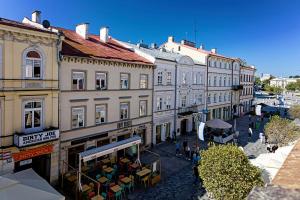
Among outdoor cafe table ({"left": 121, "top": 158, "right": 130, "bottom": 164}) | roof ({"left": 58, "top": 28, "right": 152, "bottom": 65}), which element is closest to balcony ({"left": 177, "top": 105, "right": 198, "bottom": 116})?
roof ({"left": 58, "top": 28, "right": 152, "bottom": 65})

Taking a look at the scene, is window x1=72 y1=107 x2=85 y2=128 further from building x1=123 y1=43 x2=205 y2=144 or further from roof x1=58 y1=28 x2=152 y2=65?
building x1=123 y1=43 x2=205 y2=144

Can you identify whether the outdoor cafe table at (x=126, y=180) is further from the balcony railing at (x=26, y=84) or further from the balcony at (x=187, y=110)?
the balcony at (x=187, y=110)

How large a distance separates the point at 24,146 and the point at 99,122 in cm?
697

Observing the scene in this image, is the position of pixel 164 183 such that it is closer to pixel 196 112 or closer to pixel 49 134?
pixel 49 134

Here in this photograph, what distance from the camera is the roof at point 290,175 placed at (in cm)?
488

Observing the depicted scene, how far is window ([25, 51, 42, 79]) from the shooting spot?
15594mm

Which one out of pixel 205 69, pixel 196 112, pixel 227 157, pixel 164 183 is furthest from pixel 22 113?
pixel 205 69

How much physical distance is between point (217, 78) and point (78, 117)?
27172 millimetres

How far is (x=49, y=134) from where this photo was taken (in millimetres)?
16281

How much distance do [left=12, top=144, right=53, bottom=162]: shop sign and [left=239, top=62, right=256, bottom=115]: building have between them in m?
42.8

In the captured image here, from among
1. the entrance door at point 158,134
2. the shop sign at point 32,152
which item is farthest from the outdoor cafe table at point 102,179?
the entrance door at point 158,134

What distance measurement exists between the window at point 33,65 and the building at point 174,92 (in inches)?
490

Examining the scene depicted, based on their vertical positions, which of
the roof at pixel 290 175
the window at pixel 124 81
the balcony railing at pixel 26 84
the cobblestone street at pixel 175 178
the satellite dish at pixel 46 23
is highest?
the satellite dish at pixel 46 23

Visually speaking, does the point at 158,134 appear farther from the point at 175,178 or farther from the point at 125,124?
the point at 175,178
